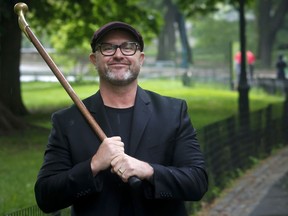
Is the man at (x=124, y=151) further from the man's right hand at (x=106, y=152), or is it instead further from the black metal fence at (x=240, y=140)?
the black metal fence at (x=240, y=140)

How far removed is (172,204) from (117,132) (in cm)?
40

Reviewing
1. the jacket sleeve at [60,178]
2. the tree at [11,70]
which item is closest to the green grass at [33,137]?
the tree at [11,70]

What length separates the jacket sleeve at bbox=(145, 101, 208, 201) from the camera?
3857 mm

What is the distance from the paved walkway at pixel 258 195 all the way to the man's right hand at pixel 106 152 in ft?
19.2

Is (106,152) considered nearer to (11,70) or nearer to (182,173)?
(182,173)

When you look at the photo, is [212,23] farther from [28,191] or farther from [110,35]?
[110,35]

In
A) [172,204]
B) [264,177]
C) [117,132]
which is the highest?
[117,132]

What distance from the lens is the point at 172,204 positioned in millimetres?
3992

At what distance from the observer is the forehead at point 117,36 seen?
3.92m

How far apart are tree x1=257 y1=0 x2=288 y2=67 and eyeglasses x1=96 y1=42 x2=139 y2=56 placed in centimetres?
5068

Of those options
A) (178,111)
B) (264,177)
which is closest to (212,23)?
(264,177)

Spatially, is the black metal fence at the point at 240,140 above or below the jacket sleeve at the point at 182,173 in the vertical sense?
below

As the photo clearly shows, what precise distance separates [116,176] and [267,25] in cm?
5354

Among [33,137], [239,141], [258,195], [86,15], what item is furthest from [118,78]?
[86,15]
